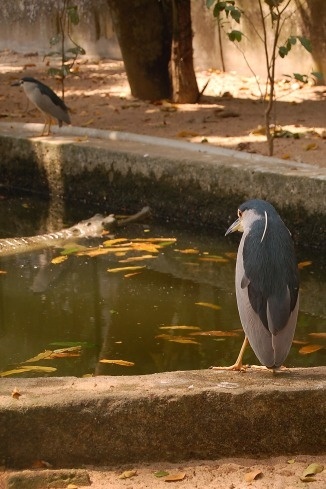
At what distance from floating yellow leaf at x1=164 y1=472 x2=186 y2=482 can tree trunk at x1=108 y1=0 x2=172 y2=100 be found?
763 cm

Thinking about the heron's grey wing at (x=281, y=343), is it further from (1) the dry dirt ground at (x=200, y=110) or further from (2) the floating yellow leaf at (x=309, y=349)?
(1) the dry dirt ground at (x=200, y=110)

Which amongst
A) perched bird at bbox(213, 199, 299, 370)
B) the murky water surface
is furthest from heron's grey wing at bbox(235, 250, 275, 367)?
the murky water surface

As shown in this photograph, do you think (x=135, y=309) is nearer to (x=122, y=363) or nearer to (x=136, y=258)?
(x=122, y=363)

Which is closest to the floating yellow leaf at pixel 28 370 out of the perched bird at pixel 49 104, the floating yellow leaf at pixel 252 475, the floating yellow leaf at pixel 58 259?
the floating yellow leaf at pixel 252 475

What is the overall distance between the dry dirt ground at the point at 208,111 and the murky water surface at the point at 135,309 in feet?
4.95

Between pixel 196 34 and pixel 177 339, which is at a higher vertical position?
pixel 196 34

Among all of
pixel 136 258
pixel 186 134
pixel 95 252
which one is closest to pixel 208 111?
pixel 186 134

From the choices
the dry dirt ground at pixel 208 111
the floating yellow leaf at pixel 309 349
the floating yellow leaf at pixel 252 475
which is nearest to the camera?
the floating yellow leaf at pixel 252 475

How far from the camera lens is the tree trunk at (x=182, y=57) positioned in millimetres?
10305

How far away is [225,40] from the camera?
1235 centimetres

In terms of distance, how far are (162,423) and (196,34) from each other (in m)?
9.63

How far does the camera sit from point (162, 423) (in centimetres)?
360

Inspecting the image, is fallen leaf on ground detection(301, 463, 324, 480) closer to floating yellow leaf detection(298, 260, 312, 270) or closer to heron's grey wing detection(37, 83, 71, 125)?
floating yellow leaf detection(298, 260, 312, 270)

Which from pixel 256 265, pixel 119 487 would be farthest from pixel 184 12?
pixel 119 487
